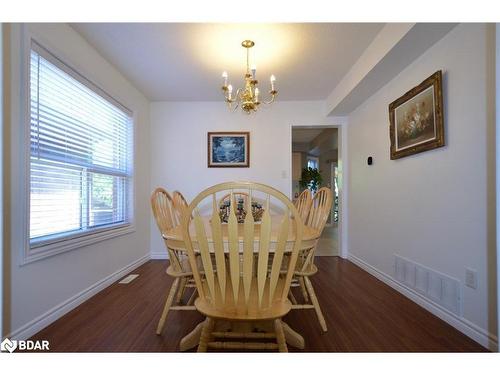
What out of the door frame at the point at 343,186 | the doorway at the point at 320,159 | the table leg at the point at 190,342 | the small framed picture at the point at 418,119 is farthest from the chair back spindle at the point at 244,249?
the doorway at the point at 320,159

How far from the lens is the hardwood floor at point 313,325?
55.3 inches

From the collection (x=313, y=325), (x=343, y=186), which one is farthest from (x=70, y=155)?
(x=343, y=186)

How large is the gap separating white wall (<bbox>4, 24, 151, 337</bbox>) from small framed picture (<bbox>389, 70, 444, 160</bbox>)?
277 cm

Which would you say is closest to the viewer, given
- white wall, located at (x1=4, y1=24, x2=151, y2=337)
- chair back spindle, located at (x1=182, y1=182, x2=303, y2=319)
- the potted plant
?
chair back spindle, located at (x1=182, y1=182, x2=303, y2=319)

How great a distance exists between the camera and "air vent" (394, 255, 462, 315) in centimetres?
162

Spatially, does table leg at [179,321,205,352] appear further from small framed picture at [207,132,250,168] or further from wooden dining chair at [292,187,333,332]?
small framed picture at [207,132,250,168]

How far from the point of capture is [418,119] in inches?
76.6

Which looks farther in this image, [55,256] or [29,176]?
[55,256]

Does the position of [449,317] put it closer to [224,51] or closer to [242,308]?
[242,308]

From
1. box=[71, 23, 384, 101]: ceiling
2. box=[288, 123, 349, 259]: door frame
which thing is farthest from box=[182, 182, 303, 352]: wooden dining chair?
box=[288, 123, 349, 259]: door frame

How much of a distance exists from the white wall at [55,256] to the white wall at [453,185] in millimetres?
2754

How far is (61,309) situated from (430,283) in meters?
2.75

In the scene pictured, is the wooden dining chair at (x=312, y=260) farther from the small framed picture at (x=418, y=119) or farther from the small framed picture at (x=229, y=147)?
the small framed picture at (x=229, y=147)

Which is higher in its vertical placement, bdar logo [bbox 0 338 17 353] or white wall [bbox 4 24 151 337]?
white wall [bbox 4 24 151 337]
